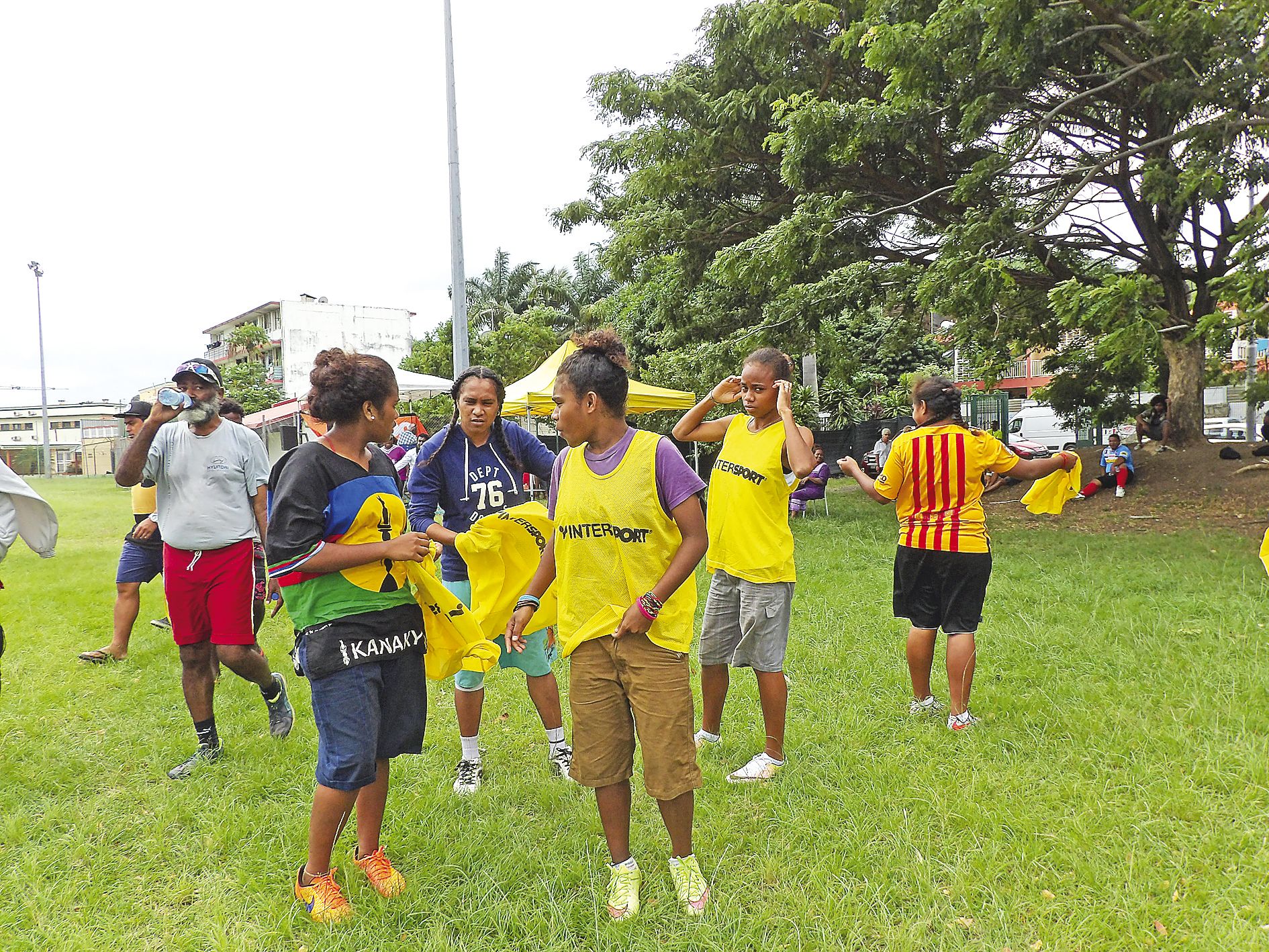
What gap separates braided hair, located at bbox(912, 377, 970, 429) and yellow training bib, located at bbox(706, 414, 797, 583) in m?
0.94

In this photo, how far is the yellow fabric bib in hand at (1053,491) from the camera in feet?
14.7

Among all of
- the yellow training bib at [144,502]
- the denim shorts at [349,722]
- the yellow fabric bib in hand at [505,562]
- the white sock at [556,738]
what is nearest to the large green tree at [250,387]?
the yellow training bib at [144,502]

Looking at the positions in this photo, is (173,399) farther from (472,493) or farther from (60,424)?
(60,424)

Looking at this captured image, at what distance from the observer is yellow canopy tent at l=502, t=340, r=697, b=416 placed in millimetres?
11906

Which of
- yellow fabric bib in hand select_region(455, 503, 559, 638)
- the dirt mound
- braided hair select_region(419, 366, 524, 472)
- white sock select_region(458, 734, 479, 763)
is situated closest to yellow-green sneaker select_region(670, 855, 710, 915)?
yellow fabric bib in hand select_region(455, 503, 559, 638)

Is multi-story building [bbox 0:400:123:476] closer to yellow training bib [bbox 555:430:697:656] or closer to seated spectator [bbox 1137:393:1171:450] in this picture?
seated spectator [bbox 1137:393:1171:450]

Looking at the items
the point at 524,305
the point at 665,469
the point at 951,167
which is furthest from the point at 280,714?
the point at 524,305

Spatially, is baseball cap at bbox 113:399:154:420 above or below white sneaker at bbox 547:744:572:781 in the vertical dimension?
above

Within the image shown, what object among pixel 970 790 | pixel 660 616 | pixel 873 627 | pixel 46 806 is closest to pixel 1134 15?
pixel 873 627

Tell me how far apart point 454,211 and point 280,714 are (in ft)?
26.9

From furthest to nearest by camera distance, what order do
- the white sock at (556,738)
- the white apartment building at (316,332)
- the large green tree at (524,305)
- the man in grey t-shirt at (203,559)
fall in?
the white apartment building at (316,332) < the large green tree at (524,305) < the man in grey t-shirt at (203,559) < the white sock at (556,738)

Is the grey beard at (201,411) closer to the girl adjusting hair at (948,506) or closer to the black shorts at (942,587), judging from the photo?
the girl adjusting hair at (948,506)

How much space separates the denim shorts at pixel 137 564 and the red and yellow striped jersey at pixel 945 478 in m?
5.23

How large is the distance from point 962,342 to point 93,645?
417 inches
